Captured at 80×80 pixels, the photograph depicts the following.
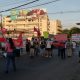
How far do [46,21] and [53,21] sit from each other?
22397 millimetres

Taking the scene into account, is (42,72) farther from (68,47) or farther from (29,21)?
(29,21)

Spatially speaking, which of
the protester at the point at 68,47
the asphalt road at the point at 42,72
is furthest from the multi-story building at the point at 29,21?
the asphalt road at the point at 42,72

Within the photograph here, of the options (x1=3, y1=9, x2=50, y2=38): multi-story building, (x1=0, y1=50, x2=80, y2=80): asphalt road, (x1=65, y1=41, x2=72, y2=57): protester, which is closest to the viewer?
(x1=0, y1=50, x2=80, y2=80): asphalt road

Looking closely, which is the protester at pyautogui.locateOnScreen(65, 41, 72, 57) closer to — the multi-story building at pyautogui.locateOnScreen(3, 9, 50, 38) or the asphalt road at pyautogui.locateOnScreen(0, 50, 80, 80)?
the asphalt road at pyautogui.locateOnScreen(0, 50, 80, 80)

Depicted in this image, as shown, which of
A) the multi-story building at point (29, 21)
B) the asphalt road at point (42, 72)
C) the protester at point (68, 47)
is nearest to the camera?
the asphalt road at point (42, 72)

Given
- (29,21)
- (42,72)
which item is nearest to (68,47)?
(42,72)

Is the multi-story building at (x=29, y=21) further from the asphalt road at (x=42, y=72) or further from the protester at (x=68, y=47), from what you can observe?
the asphalt road at (x=42, y=72)

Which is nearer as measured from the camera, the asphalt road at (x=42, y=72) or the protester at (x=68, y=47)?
the asphalt road at (x=42, y=72)

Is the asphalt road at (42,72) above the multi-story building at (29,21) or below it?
below

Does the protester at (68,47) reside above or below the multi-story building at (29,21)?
below

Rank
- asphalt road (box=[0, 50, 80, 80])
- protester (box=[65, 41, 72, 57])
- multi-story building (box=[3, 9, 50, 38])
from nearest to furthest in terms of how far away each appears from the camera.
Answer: asphalt road (box=[0, 50, 80, 80]) < protester (box=[65, 41, 72, 57]) < multi-story building (box=[3, 9, 50, 38])

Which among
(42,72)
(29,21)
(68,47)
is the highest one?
(29,21)

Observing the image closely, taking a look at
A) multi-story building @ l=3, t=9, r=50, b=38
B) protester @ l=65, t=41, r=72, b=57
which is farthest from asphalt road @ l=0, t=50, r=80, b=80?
multi-story building @ l=3, t=9, r=50, b=38

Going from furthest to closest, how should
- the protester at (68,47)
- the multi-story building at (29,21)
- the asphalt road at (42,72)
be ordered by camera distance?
the multi-story building at (29,21) < the protester at (68,47) < the asphalt road at (42,72)
